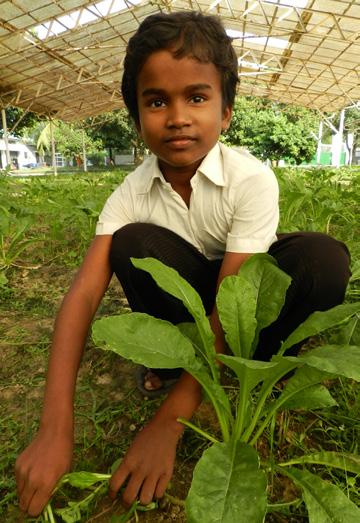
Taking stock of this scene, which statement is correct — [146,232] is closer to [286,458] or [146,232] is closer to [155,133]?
[155,133]

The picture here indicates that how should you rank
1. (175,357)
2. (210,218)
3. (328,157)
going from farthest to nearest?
(328,157)
(210,218)
(175,357)

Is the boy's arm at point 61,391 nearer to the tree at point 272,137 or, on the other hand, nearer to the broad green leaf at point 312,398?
the broad green leaf at point 312,398

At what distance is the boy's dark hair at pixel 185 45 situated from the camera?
1.04 meters

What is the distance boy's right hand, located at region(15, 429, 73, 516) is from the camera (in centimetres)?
75

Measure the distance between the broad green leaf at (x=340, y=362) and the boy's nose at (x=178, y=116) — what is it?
2.08 feet

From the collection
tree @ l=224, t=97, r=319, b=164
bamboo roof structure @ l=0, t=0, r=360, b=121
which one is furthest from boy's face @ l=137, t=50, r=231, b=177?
tree @ l=224, t=97, r=319, b=164

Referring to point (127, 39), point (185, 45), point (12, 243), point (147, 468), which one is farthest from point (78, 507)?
point (127, 39)

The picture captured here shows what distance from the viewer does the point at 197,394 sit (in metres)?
0.86

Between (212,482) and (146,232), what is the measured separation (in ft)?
2.16

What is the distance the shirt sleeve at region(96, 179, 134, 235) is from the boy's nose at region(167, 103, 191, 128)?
0.98 ft

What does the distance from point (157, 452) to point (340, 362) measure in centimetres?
40

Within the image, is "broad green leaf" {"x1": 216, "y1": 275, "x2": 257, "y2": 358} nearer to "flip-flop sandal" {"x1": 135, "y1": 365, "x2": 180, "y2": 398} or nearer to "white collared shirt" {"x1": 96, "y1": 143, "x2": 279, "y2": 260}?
"white collared shirt" {"x1": 96, "y1": 143, "x2": 279, "y2": 260}

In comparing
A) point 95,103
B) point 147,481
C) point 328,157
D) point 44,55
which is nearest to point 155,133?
point 147,481

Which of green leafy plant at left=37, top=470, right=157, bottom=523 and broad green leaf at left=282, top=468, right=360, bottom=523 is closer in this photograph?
broad green leaf at left=282, top=468, right=360, bottom=523
